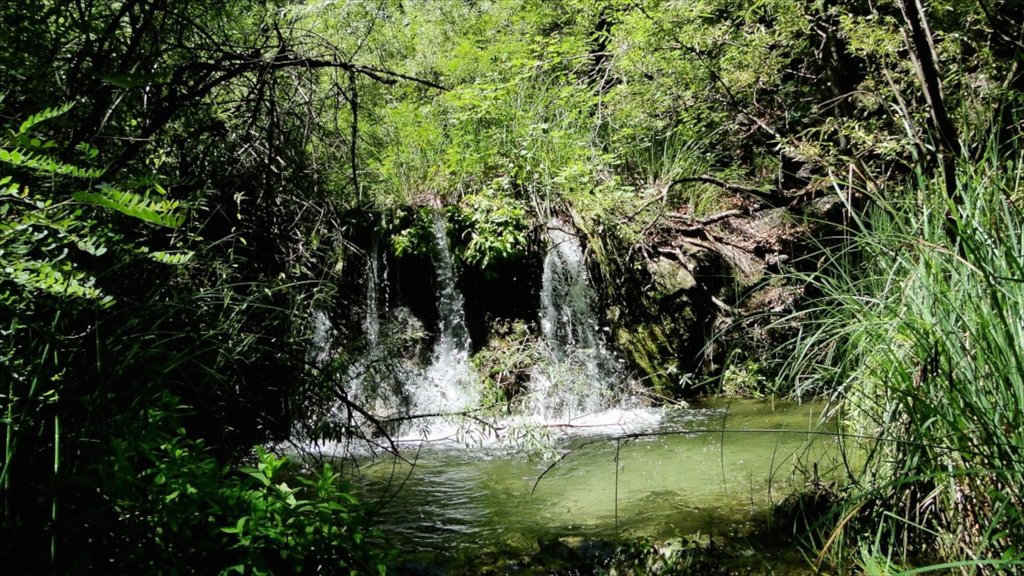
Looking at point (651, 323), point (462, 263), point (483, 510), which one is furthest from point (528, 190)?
point (483, 510)

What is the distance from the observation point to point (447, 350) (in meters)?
6.46

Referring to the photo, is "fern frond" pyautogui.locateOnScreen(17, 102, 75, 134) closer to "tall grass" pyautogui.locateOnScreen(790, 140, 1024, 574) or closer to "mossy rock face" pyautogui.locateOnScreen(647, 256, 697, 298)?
"tall grass" pyautogui.locateOnScreen(790, 140, 1024, 574)

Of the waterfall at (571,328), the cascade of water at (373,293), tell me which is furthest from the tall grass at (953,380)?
the cascade of water at (373,293)

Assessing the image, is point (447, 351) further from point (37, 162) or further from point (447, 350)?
point (37, 162)

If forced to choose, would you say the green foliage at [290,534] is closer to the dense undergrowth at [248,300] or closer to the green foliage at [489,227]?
the dense undergrowth at [248,300]

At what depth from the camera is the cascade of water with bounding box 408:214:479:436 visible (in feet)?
19.8

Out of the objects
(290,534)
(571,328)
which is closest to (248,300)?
(290,534)

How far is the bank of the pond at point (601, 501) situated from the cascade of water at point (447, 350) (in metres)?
0.86

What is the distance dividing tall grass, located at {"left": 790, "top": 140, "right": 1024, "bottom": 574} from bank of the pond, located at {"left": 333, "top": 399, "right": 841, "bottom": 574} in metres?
0.28

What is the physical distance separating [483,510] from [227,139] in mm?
2590

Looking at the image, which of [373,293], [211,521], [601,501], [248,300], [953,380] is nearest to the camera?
[211,521]

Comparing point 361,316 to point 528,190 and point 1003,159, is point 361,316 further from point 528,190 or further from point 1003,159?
point 1003,159

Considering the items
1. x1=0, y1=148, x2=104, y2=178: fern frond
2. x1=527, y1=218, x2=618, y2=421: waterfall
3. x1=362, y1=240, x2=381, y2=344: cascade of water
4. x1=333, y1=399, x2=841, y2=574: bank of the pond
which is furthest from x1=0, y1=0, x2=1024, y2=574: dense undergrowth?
x1=527, y1=218, x2=618, y2=421: waterfall

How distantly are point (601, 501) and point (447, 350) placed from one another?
302cm
